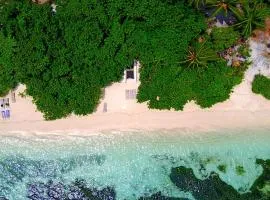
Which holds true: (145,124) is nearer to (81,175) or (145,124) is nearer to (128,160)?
(128,160)

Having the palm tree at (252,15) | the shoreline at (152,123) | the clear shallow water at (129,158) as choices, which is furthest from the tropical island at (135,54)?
the clear shallow water at (129,158)

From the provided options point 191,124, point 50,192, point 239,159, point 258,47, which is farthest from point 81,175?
point 258,47

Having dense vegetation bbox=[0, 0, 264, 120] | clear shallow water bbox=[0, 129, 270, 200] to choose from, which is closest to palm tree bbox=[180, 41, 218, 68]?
dense vegetation bbox=[0, 0, 264, 120]

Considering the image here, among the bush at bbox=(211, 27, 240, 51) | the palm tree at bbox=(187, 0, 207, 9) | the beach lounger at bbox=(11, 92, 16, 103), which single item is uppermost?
the palm tree at bbox=(187, 0, 207, 9)

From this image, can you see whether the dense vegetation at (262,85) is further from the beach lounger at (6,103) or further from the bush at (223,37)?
the beach lounger at (6,103)

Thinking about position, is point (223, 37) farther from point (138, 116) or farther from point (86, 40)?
point (86, 40)

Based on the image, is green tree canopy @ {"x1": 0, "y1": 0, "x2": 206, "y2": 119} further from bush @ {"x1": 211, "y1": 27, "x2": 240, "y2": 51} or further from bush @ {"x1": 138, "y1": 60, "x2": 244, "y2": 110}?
bush @ {"x1": 211, "y1": 27, "x2": 240, "y2": 51}
